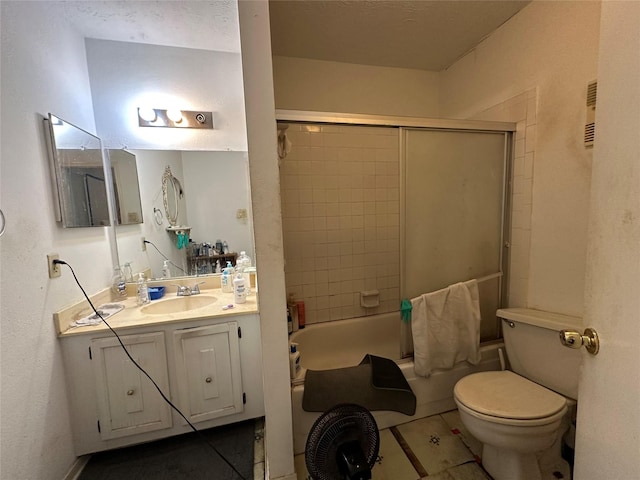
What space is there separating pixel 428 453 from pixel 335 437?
2.33ft

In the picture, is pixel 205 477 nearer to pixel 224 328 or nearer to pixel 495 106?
pixel 224 328

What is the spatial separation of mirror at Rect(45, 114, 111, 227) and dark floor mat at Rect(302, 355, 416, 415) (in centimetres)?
157

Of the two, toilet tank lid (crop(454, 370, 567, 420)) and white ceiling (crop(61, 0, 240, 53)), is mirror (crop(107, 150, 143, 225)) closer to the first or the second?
white ceiling (crop(61, 0, 240, 53))

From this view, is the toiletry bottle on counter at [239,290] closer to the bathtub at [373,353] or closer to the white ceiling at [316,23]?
the bathtub at [373,353]

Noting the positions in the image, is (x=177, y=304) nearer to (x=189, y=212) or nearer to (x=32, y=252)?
(x=189, y=212)

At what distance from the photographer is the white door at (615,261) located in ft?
1.65

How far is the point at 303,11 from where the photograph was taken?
1.54 meters

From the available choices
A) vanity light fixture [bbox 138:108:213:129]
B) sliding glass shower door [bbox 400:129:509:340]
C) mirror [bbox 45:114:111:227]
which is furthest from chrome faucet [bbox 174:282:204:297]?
sliding glass shower door [bbox 400:129:509:340]

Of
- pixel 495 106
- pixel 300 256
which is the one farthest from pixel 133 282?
pixel 495 106

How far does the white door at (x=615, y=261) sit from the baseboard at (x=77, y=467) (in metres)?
2.10

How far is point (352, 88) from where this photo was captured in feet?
7.13

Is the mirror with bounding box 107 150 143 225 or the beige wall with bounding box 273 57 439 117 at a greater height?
the beige wall with bounding box 273 57 439 117

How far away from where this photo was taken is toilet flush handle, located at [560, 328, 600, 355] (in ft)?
1.92

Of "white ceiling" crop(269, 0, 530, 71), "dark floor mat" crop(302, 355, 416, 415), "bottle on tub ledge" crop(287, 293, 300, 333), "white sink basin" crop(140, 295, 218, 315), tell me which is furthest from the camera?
"bottle on tub ledge" crop(287, 293, 300, 333)
